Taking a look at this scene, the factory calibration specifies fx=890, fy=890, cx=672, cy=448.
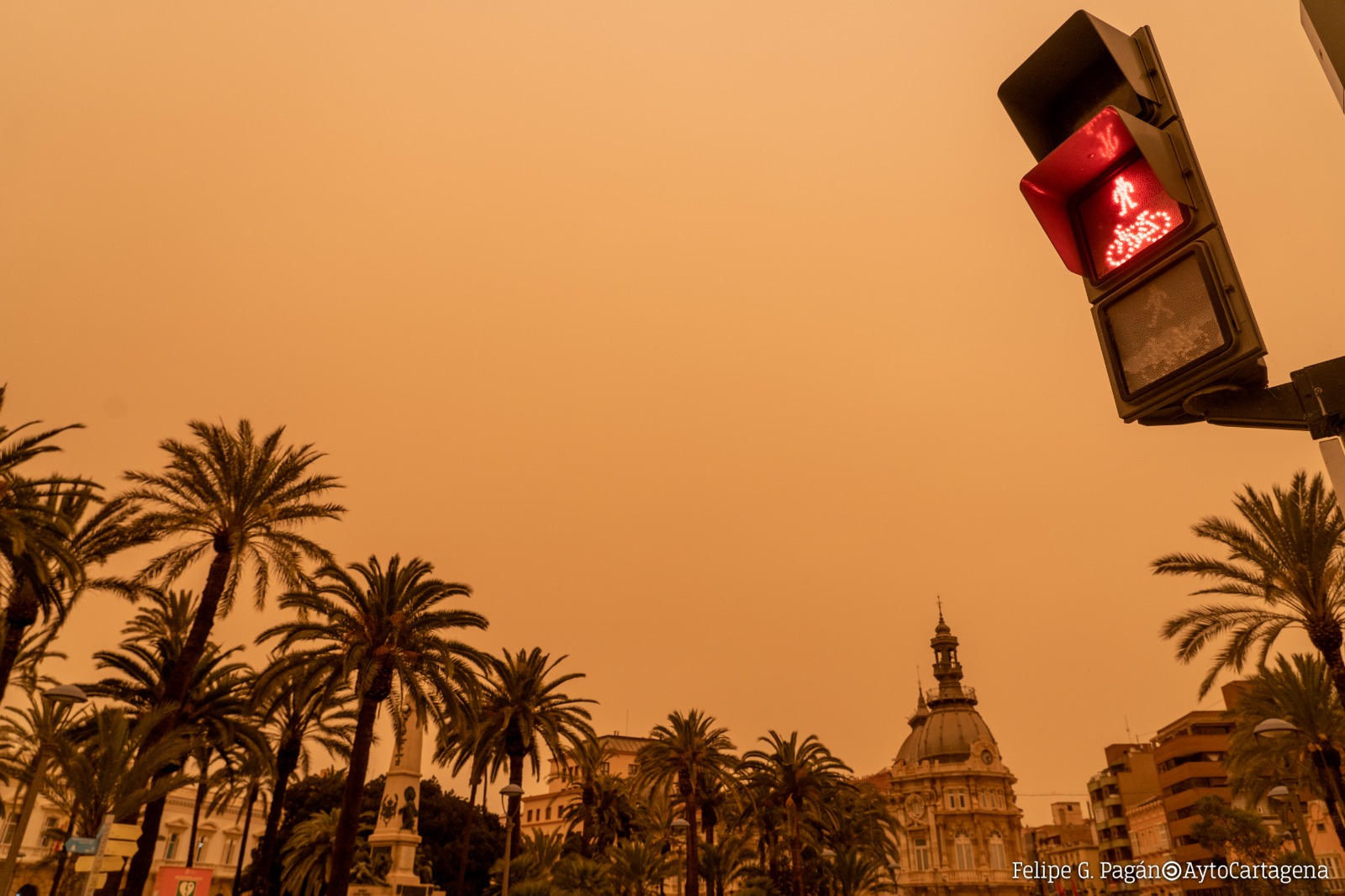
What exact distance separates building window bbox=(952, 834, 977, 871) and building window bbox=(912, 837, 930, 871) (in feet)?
9.01

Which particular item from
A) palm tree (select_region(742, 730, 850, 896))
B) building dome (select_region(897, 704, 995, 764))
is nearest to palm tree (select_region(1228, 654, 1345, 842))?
palm tree (select_region(742, 730, 850, 896))

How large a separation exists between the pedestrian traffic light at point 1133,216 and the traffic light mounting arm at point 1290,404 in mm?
40

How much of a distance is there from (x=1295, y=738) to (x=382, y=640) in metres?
30.5

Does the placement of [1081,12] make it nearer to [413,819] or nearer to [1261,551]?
[1261,551]

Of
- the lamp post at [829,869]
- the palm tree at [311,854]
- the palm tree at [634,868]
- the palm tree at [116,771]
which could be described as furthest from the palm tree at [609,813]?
the palm tree at [116,771]

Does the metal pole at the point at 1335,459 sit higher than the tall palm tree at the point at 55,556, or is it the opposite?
the tall palm tree at the point at 55,556

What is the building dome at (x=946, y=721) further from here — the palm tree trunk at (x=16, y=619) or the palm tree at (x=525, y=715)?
the palm tree trunk at (x=16, y=619)

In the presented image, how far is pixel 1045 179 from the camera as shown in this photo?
8.50ft

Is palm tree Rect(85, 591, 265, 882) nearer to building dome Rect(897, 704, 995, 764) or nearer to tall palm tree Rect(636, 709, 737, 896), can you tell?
tall palm tree Rect(636, 709, 737, 896)

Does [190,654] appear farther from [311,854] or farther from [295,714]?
[311,854]

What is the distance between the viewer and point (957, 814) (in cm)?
8494

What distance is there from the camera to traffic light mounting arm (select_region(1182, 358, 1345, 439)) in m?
2.09

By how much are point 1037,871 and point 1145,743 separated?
2819 centimetres

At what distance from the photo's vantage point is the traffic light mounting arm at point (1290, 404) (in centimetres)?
209
